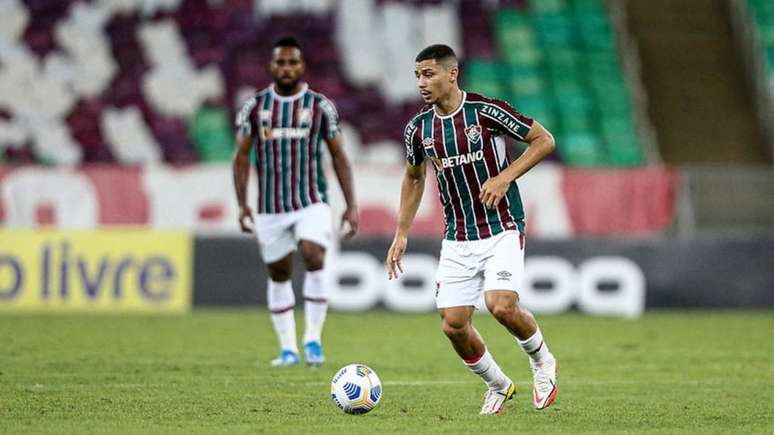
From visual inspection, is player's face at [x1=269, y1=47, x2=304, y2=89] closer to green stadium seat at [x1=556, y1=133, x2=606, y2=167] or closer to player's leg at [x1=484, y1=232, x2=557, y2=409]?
player's leg at [x1=484, y1=232, x2=557, y2=409]

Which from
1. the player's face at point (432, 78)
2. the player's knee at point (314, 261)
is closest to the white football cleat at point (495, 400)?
the player's face at point (432, 78)

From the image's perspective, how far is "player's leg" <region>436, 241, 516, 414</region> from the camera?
7641 millimetres

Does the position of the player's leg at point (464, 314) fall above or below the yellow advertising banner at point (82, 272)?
above

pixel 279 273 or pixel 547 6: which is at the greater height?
pixel 547 6

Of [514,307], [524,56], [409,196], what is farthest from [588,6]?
[514,307]

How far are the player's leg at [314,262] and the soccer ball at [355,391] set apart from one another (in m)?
2.93

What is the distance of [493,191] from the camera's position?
24.7 feet

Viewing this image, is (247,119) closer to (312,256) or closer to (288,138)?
(288,138)

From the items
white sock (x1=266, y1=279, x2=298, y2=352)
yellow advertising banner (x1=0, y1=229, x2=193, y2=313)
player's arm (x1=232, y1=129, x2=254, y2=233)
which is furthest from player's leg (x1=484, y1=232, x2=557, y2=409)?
yellow advertising banner (x1=0, y1=229, x2=193, y2=313)

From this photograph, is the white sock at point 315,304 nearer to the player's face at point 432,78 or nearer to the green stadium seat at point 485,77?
the player's face at point 432,78

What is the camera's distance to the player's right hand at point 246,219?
35.3 ft

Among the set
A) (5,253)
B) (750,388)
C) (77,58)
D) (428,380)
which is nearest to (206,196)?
(5,253)

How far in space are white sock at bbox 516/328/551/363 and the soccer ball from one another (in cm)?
81

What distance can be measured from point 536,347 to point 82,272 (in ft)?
33.3
